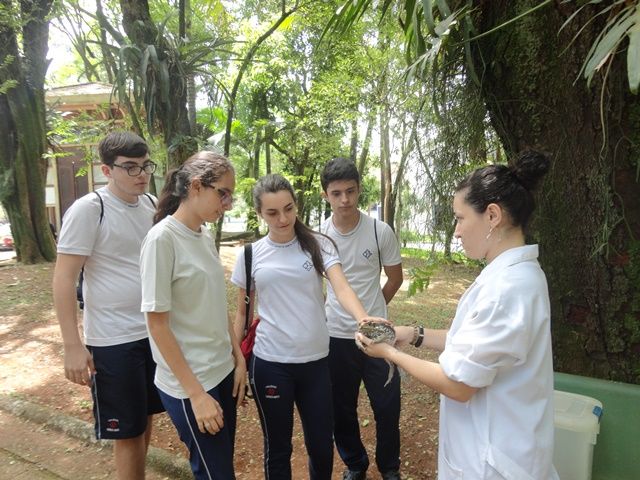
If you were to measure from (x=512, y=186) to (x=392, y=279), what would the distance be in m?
1.42

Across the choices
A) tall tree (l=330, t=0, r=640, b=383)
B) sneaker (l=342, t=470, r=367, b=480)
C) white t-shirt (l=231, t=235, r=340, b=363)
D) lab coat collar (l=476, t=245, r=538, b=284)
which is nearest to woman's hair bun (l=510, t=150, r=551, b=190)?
lab coat collar (l=476, t=245, r=538, b=284)

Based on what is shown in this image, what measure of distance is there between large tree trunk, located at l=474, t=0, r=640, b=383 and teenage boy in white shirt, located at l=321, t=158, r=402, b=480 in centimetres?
79

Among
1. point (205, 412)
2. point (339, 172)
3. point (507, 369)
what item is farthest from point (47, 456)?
point (507, 369)

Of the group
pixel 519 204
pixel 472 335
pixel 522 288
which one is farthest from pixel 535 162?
pixel 472 335

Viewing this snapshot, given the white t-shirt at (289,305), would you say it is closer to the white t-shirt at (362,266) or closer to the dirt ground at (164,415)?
the white t-shirt at (362,266)

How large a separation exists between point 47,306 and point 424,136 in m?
5.61

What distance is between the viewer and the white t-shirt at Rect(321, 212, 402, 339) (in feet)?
7.89

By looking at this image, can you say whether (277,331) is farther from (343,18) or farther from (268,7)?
(268,7)

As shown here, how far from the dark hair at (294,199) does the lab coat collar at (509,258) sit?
0.92 metres

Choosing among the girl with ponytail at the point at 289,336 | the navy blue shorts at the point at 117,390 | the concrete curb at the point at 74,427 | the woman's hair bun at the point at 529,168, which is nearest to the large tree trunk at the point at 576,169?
the woman's hair bun at the point at 529,168

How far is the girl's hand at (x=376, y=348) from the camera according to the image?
1.49 m

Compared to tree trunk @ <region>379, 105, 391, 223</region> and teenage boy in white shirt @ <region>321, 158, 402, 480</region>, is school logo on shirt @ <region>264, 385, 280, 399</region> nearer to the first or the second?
teenage boy in white shirt @ <region>321, 158, 402, 480</region>

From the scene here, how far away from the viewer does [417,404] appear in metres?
3.43

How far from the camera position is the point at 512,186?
1.31m
